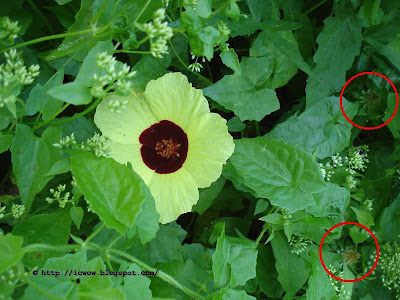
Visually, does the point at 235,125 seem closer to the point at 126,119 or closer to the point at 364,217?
the point at 126,119

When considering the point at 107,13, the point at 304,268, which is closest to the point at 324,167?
the point at 304,268

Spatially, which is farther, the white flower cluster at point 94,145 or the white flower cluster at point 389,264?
the white flower cluster at point 389,264

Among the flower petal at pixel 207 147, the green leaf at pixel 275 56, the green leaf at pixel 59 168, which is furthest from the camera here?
the green leaf at pixel 275 56

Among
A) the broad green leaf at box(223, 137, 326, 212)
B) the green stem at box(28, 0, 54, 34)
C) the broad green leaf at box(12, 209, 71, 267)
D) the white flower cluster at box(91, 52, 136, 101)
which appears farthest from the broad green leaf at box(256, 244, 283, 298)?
the green stem at box(28, 0, 54, 34)

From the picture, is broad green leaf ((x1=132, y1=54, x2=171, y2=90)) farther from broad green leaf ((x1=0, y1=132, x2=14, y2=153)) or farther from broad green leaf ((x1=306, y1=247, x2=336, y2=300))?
broad green leaf ((x1=306, y1=247, x2=336, y2=300))

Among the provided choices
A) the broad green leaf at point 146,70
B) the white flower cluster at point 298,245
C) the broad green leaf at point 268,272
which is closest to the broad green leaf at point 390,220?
the white flower cluster at point 298,245

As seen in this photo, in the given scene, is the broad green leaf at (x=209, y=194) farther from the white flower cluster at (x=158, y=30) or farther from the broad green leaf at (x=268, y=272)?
the white flower cluster at (x=158, y=30)

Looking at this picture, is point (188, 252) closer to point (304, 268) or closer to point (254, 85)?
point (304, 268)
